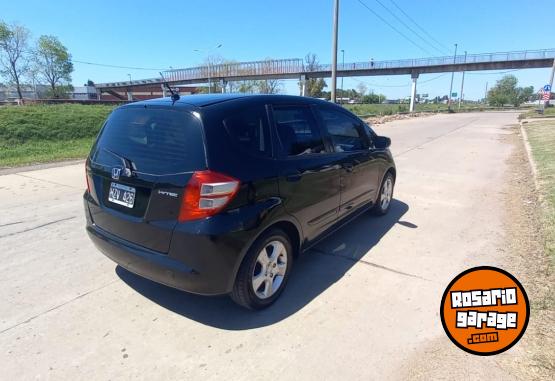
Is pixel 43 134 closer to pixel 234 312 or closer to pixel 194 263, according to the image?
pixel 234 312

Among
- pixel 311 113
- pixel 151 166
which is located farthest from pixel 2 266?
pixel 311 113

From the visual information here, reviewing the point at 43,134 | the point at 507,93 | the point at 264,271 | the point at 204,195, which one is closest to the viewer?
the point at 204,195

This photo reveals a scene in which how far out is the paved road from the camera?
2.33m

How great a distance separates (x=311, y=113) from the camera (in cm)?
353

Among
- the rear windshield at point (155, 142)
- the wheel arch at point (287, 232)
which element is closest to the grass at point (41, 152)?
the rear windshield at point (155, 142)

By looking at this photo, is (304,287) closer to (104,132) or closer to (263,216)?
(263,216)

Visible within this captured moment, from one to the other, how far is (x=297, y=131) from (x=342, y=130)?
100cm

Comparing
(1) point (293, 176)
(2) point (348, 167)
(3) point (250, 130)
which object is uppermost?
(3) point (250, 130)

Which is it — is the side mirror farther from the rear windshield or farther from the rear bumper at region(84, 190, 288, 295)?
the rear windshield

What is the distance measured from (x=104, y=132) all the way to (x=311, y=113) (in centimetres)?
198

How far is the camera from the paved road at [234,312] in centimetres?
233

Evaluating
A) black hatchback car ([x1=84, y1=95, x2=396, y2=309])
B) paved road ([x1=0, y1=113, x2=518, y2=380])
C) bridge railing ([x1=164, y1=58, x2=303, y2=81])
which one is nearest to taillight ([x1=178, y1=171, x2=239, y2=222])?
black hatchback car ([x1=84, y1=95, x2=396, y2=309])

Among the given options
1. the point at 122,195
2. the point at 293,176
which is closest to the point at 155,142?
the point at 122,195

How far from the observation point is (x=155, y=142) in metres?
2.62
